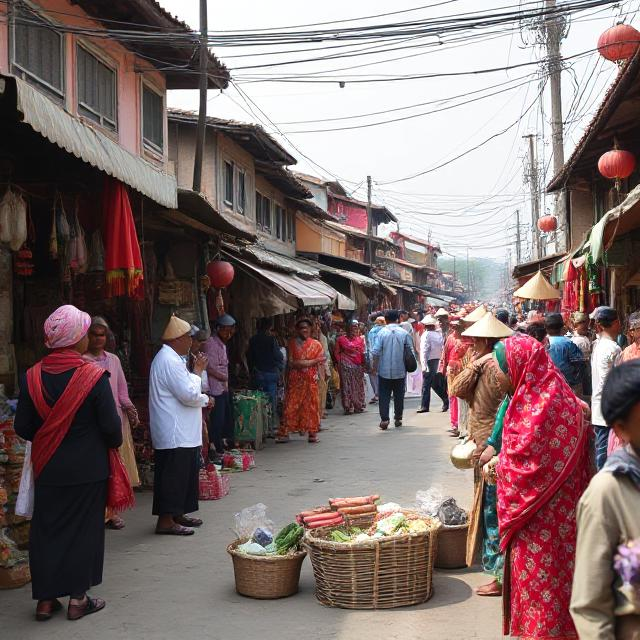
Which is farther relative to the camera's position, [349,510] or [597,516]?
[349,510]

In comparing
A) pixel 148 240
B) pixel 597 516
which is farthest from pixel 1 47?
pixel 597 516

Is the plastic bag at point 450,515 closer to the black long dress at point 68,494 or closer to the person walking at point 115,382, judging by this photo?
the black long dress at point 68,494

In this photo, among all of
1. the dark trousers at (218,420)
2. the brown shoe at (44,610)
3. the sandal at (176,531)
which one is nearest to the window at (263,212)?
the dark trousers at (218,420)

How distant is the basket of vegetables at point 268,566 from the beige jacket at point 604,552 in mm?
3365

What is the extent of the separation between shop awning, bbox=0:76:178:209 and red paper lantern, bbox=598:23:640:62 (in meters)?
6.44

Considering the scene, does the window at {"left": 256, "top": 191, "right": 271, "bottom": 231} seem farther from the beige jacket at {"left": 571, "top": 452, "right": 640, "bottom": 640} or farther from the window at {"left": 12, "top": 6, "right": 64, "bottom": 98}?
the beige jacket at {"left": 571, "top": 452, "right": 640, "bottom": 640}

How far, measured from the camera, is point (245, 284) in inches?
521

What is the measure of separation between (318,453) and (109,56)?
6589 mm

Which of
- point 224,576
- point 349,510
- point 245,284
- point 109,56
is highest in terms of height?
point 109,56

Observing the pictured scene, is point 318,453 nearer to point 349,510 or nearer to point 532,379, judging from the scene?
point 349,510

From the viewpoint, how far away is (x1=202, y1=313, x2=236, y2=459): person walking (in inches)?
431

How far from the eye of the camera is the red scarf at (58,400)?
201 inches

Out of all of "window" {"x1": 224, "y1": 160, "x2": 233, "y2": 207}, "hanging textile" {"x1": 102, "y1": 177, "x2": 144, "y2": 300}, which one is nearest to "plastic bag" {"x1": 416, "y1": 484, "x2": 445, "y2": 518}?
"hanging textile" {"x1": 102, "y1": 177, "x2": 144, "y2": 300}

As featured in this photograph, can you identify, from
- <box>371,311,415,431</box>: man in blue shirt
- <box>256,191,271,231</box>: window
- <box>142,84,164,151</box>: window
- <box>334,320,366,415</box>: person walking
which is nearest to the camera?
→ <box>142,84,164,151</box>: window
